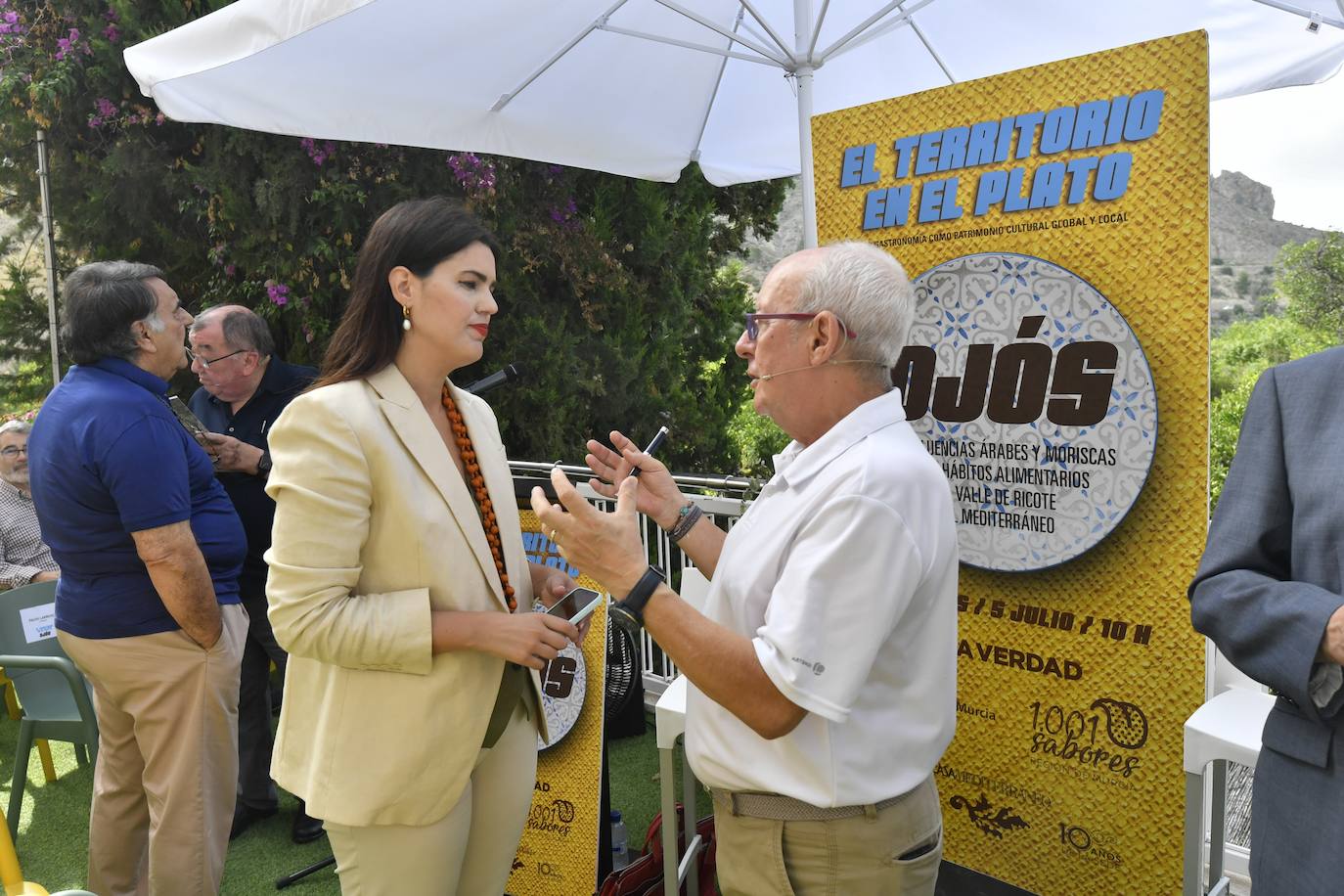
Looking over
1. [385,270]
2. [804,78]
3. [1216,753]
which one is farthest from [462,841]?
[804,78]

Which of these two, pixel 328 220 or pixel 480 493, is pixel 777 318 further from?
pixel 328 220

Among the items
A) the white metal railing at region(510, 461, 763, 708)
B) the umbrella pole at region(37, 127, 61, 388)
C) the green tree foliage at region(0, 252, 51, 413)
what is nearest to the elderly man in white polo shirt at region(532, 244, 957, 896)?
the white metal railing at region(510, 461, 763, 708)

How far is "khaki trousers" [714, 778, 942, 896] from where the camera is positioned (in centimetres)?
146

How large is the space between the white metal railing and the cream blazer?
2.53ft

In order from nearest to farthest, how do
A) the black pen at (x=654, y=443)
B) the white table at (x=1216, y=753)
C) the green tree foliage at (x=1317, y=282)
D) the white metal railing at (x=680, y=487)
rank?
the black pen at (x=654, y=443), the white table at (x=1216, y=753), the white metal railing at (x=680, y=487), the green tree foliage at (x=1317, y=282)

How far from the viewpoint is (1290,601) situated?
1.30m

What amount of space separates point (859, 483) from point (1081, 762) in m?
1.54

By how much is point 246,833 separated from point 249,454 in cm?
148

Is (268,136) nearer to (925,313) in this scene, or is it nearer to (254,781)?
(254,781)

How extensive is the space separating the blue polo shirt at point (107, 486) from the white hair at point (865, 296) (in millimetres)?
1731

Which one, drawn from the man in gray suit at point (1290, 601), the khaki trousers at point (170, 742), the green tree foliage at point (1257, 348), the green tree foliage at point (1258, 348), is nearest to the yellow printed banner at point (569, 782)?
the khaki trousers at point (170, 742)

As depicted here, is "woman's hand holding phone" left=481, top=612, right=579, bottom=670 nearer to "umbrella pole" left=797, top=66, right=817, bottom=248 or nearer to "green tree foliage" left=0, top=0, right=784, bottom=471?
"umbrella pole" left=797, top=66, right=817, bottom=248

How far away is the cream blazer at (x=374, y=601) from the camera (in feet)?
5.18

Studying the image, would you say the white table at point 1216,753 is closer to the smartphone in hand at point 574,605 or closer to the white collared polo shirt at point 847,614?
the white collared polo shirt at point 847,614
